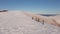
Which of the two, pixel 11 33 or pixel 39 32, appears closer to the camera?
pixel 11 33

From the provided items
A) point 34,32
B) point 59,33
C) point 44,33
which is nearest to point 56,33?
point 59,33

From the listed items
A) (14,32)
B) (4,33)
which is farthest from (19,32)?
(4,33)

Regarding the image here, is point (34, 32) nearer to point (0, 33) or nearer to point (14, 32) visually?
point (14, 32)

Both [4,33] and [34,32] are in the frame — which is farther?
[34,32]

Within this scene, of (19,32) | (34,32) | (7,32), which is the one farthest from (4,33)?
(34,32)

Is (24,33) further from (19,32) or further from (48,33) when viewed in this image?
(48,33)

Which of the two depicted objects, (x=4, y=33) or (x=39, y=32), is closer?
(x=4, y=33)

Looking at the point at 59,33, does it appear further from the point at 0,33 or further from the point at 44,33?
the point at 0,33
